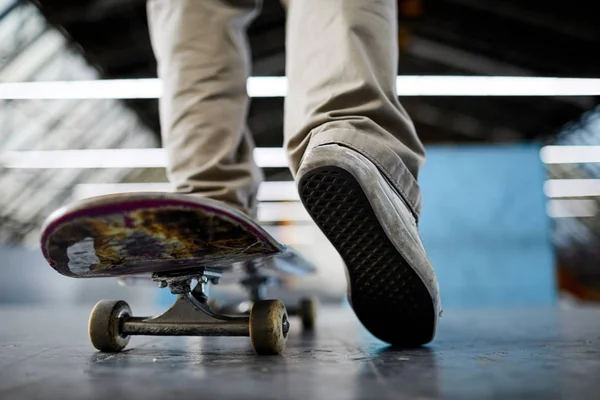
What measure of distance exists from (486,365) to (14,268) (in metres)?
7.49

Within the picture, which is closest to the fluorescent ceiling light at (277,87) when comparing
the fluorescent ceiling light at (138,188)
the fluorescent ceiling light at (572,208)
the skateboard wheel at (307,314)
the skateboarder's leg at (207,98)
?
the fluorescent ceiling light at (138,188)

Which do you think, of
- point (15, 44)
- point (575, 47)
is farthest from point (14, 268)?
point (575, 47)

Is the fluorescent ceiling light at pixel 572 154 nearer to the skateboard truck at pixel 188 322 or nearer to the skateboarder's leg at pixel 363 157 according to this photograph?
the skateboarder's leg at pixel 363 157

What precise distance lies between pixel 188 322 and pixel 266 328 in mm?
148

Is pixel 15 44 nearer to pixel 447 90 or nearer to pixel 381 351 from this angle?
pixel 447 90

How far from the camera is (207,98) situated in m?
1.08

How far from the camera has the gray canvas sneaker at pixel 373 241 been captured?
0.77 metres

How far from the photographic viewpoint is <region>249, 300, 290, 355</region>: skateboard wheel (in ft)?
2.79

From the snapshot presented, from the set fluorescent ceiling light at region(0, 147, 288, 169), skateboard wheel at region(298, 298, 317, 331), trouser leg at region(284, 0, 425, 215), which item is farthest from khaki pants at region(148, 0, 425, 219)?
fluorescent ceiling light at region(0, 147, 288, 169)

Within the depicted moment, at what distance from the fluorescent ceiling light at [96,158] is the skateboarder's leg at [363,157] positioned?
365 inches

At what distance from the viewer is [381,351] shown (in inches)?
35.6

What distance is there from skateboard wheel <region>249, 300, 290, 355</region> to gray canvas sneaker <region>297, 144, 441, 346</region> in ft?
0.45

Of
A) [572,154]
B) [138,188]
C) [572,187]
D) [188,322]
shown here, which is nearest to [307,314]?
[188,322]

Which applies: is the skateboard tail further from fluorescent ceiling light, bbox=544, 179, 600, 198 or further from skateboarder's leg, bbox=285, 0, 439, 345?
fluorescent ceiling light, bbox=544, 179, 600, 198
